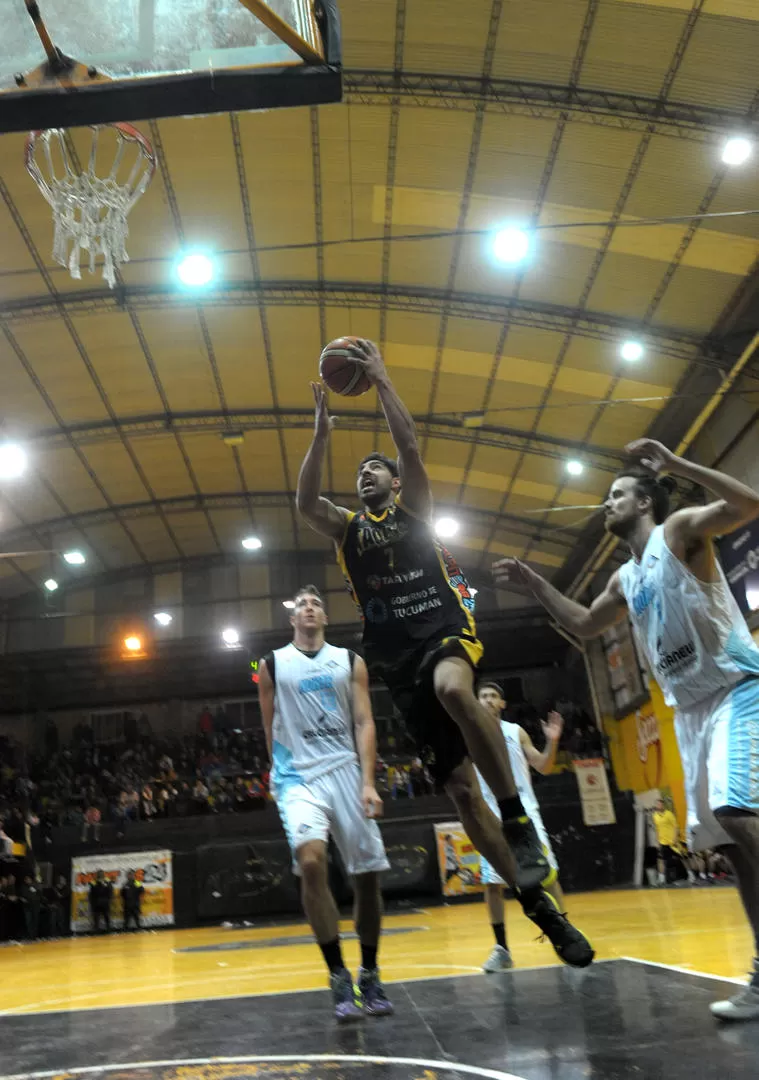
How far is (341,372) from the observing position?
13.8 feet

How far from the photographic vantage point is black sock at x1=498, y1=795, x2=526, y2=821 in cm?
368

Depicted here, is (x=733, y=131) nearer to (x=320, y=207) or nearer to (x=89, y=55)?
(x=320, y=207)

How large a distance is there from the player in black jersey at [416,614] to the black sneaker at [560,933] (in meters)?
0.37

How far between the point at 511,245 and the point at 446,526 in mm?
10915

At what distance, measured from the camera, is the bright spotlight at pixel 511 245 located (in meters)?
14.5

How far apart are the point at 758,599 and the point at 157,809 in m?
14.2

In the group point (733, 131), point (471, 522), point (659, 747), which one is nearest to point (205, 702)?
point (471, 522)

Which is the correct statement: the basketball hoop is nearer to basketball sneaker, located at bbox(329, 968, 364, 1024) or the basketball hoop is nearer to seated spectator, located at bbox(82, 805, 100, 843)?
basketball sneaker, located at bbox(329, 968, 364, 1024)

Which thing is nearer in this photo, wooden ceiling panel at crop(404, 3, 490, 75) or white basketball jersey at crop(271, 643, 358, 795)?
white basketball jersey at crop(271, 643, 358, 795)

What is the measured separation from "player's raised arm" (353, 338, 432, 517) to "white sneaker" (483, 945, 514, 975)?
9.96 ft

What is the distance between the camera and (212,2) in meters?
3.98

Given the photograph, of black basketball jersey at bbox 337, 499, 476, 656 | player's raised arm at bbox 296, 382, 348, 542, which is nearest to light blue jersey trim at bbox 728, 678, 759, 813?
black basketball jersey at bbox 337, 499, 476, 656

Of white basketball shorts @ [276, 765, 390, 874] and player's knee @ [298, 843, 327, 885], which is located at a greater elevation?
white basketball shorts @ [276, 765, 390, 874]

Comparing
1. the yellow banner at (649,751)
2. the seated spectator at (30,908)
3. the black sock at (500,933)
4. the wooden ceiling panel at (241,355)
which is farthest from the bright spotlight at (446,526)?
the black sock at (500,933)
